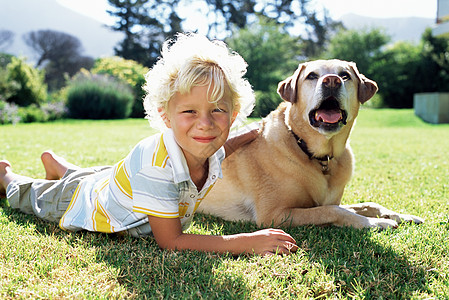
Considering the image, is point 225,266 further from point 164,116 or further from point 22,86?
point 22,86

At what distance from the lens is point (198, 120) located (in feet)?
6.82

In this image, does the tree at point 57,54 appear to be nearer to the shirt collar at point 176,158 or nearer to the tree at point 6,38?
the tree at point 6,38

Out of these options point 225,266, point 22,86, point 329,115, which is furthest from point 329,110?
point 22,86

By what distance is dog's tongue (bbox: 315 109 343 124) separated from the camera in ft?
9.95

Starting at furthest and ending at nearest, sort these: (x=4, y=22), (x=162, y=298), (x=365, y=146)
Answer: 1. (x=4, y=22)
2. (x=365, y=146)
3. (x=162, y=298)

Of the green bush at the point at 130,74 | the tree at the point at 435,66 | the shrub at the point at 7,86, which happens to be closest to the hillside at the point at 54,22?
the green bush at the point at 130,74

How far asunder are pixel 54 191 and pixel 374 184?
3.32 meters

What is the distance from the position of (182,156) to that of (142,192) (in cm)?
29

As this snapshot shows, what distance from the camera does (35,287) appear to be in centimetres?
177

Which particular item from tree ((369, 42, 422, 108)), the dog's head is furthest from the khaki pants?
tree ((369, 42, 422, 108))

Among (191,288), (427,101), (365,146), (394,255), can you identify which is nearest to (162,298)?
(191,288)

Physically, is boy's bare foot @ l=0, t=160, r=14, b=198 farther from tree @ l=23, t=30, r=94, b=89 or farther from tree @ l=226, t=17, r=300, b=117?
tree @ l=23, t=30, r=94, b=89

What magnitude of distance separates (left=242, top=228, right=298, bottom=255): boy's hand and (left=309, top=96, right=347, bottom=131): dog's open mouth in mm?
1131

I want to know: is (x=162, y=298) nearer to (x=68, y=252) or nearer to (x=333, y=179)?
(x=68, y=252)
